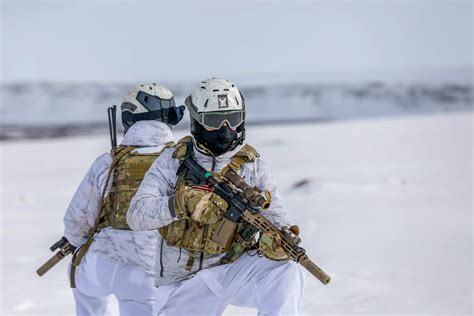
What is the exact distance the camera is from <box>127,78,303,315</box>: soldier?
3896 millimetres

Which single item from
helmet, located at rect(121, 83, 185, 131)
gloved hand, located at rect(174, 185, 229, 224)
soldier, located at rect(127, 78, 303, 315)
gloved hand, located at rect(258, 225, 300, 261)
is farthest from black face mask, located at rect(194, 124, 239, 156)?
helmet, located at rect(121, 83, 185, 131)

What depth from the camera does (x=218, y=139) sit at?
4.05 m

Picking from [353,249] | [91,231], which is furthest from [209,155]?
[353,249]

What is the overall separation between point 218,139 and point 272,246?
1.93 feet

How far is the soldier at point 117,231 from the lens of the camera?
4555 millimetres

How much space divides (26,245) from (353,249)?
398cm

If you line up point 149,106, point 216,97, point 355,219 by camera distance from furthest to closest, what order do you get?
1. point 355,219
2. point 149,106
3. point 216,97

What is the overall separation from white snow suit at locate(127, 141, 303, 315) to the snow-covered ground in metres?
2.12

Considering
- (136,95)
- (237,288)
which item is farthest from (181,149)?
(136,95)

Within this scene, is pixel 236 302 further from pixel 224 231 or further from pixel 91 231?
pixel 91 231

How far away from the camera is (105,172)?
4629 mm

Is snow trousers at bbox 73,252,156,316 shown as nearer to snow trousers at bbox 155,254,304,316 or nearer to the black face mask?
snow trousers at bbox 155,254,304,316

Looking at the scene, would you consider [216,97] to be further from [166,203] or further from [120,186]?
[120,186]

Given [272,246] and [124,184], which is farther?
[124,184]
